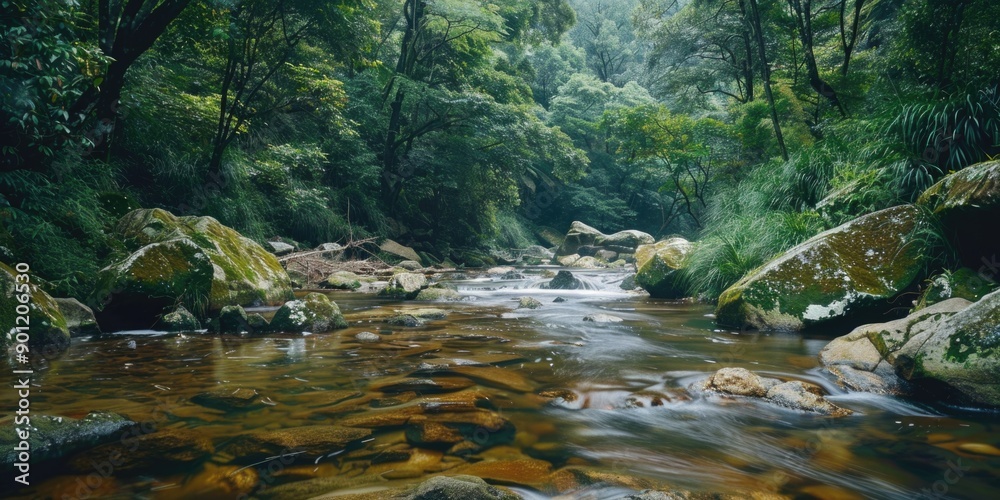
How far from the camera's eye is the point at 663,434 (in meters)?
2.68

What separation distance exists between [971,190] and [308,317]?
242 inches

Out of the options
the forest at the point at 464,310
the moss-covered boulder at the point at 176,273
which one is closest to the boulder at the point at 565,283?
the forest at the point at 464,310

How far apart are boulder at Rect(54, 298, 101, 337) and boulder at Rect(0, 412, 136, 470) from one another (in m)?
3.16

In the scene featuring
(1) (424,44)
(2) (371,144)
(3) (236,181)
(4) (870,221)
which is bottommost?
(4) (870,221)

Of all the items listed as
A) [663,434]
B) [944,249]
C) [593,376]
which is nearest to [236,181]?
[593,376]

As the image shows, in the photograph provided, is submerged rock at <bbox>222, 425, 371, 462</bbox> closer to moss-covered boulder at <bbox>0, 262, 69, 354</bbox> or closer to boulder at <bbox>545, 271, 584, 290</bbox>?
moss-covered boulder at <bbox>0, 262, 69, 354</bbox>

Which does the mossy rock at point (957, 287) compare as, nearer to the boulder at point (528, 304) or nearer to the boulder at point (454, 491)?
the boulder at point (454, 491)

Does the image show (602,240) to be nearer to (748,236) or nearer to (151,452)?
(748,236)

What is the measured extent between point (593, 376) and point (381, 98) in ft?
49.0

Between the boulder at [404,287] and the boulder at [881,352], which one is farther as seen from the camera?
the boulder at [404,287]

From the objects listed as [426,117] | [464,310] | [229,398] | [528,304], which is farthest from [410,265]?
[229,398]

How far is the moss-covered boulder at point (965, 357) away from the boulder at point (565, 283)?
28.3 feet

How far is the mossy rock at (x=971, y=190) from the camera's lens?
149 inches

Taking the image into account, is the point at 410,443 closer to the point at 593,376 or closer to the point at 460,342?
the point at 593,376
